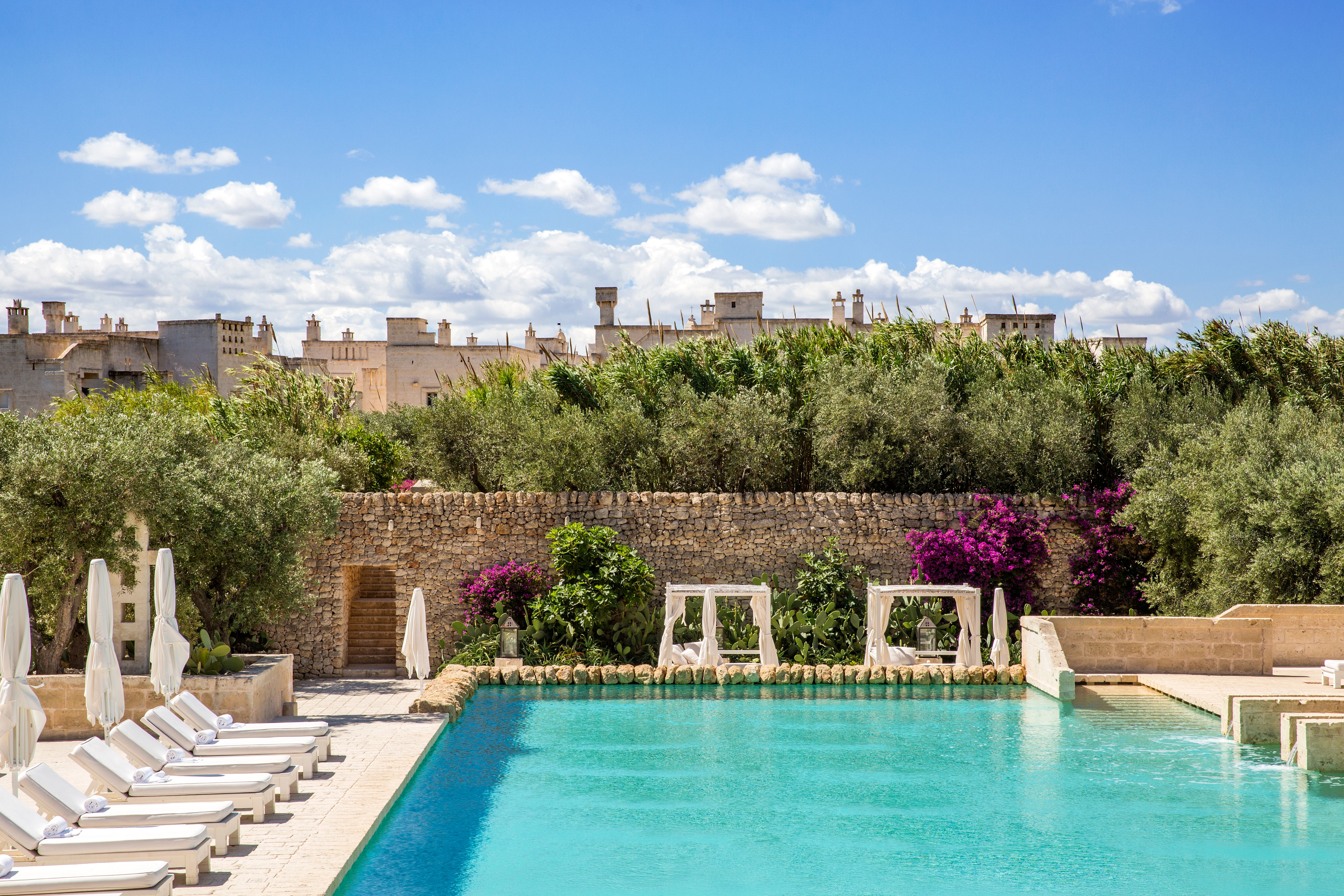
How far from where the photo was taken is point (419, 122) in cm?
1886

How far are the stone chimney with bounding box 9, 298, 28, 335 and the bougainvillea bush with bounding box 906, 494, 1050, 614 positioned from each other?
37.9 m

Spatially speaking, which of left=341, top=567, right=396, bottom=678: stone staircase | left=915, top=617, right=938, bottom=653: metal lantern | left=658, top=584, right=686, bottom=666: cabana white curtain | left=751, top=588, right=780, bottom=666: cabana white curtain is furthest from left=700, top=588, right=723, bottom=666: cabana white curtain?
left=341, top=567, right=396, bottom=678: stone staircase

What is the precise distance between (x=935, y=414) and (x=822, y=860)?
13.3m

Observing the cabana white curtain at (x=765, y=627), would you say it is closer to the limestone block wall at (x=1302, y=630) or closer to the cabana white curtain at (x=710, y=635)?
the cabana white curtain at (x=710, y=635)

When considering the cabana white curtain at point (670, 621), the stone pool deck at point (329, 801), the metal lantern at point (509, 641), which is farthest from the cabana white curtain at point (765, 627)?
the stone pool deck at point (329, 801)

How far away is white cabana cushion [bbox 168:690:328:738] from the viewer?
11383mm

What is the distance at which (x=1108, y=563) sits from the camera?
20.1 metres

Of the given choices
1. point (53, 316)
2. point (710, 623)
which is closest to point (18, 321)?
point (53, 316)

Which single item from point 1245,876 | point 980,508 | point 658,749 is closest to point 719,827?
point 658,749

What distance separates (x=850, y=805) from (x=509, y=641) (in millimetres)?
Result: 8471

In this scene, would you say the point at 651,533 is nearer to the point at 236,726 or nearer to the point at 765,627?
the point at 765,627

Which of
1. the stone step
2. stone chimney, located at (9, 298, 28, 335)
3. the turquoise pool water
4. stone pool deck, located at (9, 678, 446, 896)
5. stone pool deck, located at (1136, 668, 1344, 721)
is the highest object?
stone chimney, located at (9, 298, 28, 335)

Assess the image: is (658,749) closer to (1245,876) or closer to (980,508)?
(1245,876)

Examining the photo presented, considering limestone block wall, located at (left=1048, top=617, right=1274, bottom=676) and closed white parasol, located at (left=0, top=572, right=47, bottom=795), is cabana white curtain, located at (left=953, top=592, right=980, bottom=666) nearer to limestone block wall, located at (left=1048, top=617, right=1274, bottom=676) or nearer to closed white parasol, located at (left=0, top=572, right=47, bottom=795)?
limestone block wall, located at (left=1048, top=617, right=1274, bottom=676)
